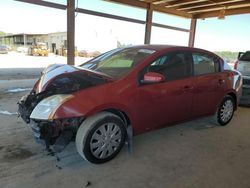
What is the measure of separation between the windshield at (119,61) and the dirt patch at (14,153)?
1.42 meters

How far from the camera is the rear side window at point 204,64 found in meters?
3.70

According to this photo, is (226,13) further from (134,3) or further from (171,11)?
(134,3)

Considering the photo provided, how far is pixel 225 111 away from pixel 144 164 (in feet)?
7.41

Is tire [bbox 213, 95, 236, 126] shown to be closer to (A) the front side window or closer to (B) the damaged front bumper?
(A) the front side window

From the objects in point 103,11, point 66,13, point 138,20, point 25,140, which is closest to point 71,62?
point 66,13

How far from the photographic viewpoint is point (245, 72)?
6.61m

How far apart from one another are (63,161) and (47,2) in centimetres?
566

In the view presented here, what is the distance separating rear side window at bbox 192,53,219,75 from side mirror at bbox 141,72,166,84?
3.22 ft

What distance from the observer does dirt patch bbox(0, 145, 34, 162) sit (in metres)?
2.81

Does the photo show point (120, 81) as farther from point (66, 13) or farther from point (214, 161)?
point (66, 13)

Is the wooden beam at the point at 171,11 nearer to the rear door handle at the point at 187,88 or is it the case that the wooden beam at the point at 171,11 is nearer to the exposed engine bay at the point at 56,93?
the rear door handle at the point at 187,88

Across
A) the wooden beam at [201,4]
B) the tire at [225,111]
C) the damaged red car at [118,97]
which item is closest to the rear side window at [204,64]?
the damaged red car at [118,97]

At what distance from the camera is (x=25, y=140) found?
3.31 metres

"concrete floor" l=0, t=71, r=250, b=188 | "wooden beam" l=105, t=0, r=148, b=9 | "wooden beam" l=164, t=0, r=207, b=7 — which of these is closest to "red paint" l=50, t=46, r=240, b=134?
"concrete floor" l=0, t=71, r=250, b=188
